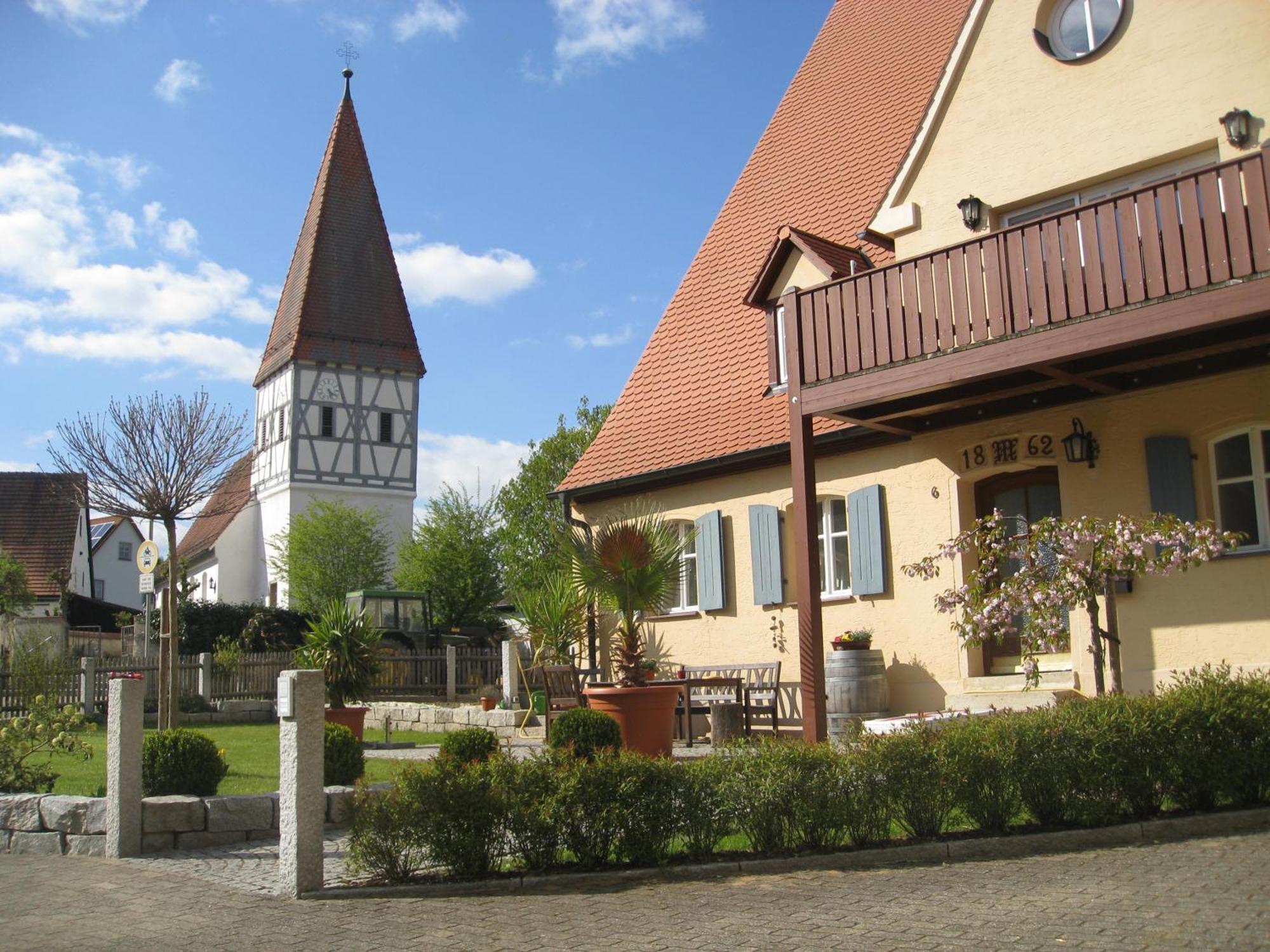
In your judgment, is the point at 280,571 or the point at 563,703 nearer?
the point at 563,703

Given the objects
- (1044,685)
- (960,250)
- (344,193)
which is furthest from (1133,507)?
(344,193)

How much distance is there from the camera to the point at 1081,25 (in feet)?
41.0

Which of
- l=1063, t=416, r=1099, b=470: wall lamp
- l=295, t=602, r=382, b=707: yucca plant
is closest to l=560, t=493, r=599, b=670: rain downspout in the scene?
l=295, t=602, r=382, b=707: yucca plant

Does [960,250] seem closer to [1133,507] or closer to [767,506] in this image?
[1133,507]

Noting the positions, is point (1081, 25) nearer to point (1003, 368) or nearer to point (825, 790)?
point (1003, 368)

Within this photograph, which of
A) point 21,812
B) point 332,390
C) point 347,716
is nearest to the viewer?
point 21,812

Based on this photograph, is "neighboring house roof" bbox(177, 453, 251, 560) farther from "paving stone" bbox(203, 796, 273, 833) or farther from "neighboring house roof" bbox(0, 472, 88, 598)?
"paving stone" bbox(203, 796, 273, 833)

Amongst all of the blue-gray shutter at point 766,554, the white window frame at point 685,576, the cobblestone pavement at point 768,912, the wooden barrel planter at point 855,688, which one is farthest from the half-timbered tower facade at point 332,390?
the cobblestone pavement at point 768,912

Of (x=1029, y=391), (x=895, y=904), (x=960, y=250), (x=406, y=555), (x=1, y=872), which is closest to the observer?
(x=895, y=904)

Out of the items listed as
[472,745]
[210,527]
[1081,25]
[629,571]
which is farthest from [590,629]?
[210,527]

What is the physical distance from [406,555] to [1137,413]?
36.3 m

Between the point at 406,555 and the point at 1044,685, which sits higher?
the point at 406,555

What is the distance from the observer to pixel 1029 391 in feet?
39.9

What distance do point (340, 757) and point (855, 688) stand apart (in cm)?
582
